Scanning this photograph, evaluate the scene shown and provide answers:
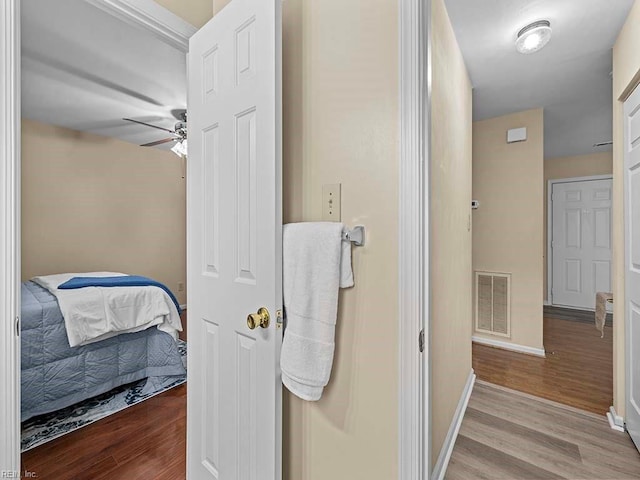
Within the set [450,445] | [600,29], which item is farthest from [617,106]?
[450,445]

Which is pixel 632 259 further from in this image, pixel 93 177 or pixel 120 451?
pixel 93 177

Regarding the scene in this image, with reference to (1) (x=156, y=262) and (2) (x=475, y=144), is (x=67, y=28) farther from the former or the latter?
(2) (x=475, y=144)

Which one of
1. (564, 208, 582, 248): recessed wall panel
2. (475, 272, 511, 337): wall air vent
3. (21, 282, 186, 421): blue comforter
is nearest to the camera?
(21, 282, 186, 421): blue comforter

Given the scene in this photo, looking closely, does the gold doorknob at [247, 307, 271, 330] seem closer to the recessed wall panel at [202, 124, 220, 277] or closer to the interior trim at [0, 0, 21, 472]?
the recessed wall panel at [202, 124, 220, 277]

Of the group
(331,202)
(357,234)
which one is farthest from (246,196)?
(357,234)

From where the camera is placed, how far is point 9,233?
1.00 metres

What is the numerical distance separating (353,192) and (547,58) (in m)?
2.31

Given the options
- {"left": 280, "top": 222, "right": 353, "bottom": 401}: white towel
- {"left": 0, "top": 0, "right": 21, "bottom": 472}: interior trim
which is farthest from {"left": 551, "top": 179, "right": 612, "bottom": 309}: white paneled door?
{"left": 0, "top": 0, "right": 21, "bottom": 472}: interior trim

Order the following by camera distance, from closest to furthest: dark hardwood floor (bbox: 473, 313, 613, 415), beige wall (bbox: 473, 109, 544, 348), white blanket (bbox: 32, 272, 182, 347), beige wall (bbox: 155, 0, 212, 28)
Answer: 1. beige wall (bbox: 155, 0, 212, 28)
2. white blanket (bbox: 32, 272, 182, 347)
3. dark hardwood floor (bbox: 473, 313, 613, 415)
4. beige wall (bbox: 473, 109, 544, 348)

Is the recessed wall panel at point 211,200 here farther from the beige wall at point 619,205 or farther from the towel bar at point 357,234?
the beige wall at point 619,205

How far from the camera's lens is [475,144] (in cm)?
355

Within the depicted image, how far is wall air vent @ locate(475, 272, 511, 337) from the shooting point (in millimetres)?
3387

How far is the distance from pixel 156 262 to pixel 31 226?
1.51 m

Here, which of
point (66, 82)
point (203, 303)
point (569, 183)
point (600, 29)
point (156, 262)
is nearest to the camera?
point (203, 303)
